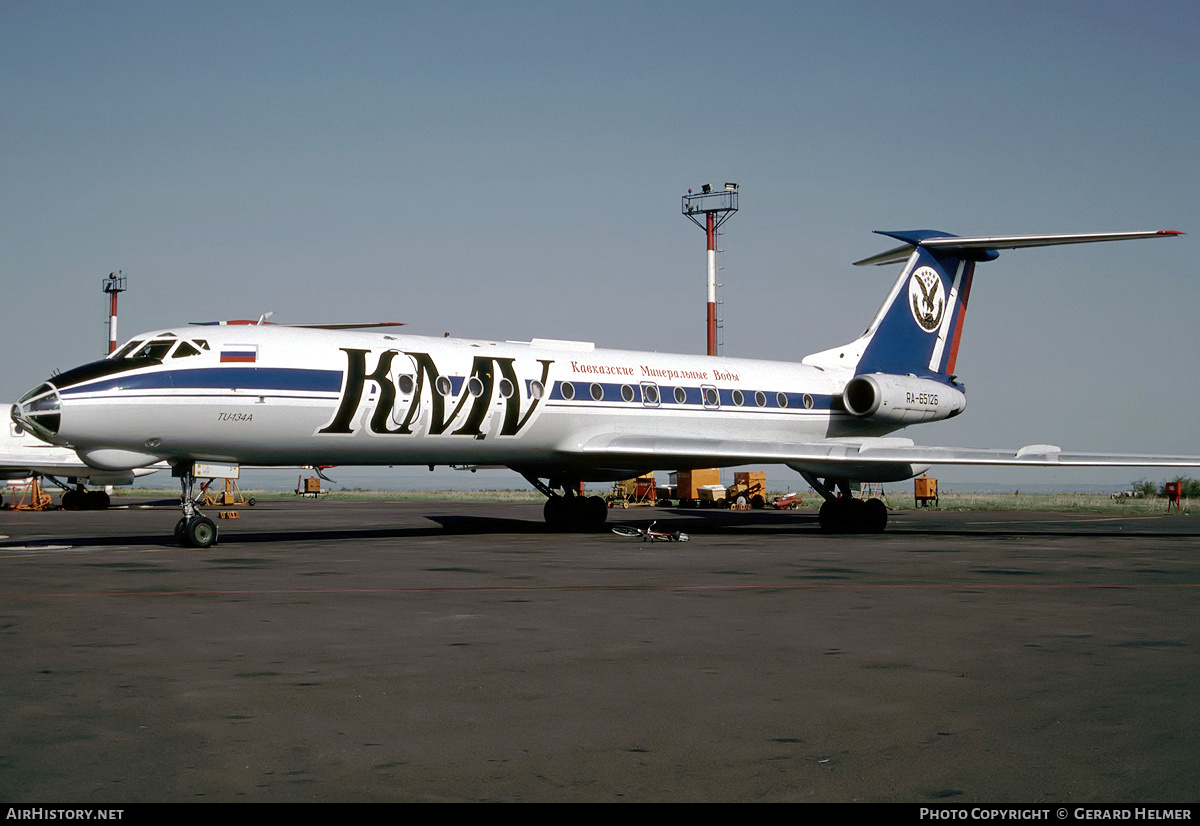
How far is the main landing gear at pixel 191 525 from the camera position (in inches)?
671

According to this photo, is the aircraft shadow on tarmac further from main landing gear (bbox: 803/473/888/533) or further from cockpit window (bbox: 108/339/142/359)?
cockpit window (bbox: 108/339/142/359)

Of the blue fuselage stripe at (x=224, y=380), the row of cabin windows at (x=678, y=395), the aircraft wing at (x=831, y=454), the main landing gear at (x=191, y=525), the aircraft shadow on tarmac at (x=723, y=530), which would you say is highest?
the row of cabin windows at (x=678, y=395)

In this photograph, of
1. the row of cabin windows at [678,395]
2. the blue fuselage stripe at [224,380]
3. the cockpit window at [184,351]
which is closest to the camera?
the blue fuselage stripe at [224,380]

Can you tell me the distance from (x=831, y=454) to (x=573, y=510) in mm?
6098

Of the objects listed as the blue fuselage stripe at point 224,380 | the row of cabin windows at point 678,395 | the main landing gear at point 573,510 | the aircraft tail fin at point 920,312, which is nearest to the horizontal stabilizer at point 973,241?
the aircraft tail fin at point 920,312

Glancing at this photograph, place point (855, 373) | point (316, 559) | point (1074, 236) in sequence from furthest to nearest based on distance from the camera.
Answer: point (855, 373) < point (1074, 236) < point (316, 559)

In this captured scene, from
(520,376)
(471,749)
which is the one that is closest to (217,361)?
(520,376)

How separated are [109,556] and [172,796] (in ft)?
42.0

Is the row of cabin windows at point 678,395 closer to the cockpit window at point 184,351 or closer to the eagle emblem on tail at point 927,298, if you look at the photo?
the eagle emblem on tail at point 927,298

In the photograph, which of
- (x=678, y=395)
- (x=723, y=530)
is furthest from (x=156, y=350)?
(x=723, y=530)

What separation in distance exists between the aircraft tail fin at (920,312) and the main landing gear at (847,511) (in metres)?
4.76

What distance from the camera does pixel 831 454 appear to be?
72.2 ft

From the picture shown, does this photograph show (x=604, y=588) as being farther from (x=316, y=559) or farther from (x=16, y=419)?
(x=16, y=419)
